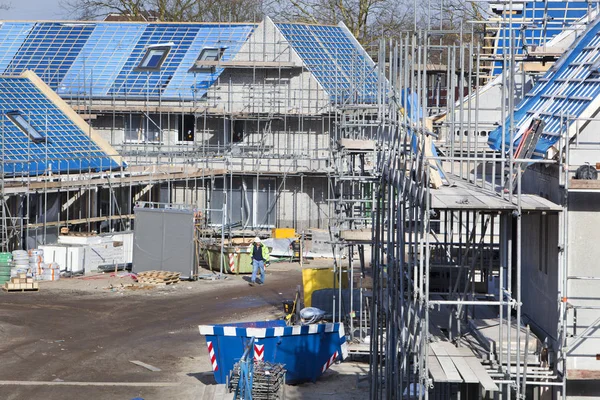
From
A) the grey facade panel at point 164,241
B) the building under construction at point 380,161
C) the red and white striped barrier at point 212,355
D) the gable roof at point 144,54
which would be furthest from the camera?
the gable roof at point 144,54

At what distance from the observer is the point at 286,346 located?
2095 cm

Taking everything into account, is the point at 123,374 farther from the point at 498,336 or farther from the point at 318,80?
the point at 318,80

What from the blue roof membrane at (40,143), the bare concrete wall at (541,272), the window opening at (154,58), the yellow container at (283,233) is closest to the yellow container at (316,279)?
the bare concrete wall at (541,272)

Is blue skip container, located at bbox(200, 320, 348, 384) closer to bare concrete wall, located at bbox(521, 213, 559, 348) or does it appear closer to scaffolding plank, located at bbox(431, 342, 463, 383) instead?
bare concrete wall, located at bbox(521, 213, 559, 348)

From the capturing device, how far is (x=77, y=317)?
2842cm

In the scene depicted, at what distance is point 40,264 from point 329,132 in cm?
1339

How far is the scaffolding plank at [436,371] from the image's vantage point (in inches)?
508

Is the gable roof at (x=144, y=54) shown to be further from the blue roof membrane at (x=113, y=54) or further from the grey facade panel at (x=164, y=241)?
the grey facade panel at (x=164, y=241)

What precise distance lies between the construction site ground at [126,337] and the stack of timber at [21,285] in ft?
0.88

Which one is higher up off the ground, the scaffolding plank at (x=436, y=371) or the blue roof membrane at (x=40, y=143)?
the blue roof membrane at (x=40, y=143)

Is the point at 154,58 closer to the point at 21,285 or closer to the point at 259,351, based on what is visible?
the point at 21,285

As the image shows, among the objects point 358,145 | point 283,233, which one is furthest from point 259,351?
point 283,233

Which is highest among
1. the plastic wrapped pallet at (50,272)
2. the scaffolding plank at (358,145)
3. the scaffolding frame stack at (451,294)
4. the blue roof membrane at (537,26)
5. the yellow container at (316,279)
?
the blue roof membrane at (537,26)

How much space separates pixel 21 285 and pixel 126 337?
23.1 ft
